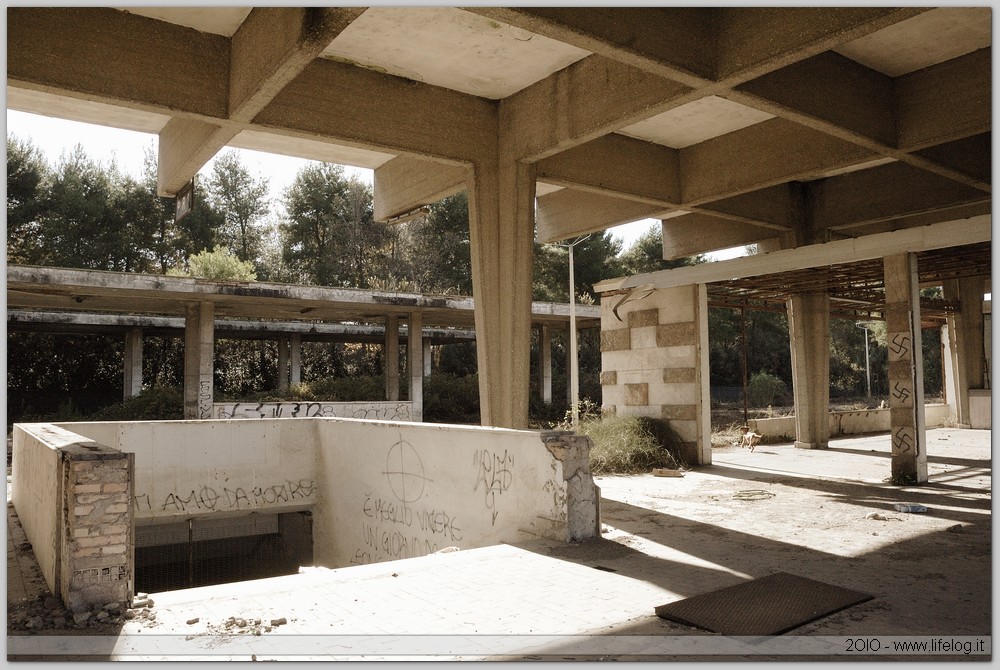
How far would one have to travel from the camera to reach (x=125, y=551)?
6.36 metres

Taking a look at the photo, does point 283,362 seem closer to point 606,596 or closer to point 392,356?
point 392,356

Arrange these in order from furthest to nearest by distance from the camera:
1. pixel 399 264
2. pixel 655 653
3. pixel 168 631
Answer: pixel 399 264 < pixel 168 631 < pixel 655 653

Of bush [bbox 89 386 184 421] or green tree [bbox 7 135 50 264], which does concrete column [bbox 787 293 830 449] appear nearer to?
bush [bbox 89 386 184 421]

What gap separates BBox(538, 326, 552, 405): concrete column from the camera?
109ft

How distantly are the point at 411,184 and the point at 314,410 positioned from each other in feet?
44.2

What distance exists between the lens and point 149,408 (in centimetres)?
2489

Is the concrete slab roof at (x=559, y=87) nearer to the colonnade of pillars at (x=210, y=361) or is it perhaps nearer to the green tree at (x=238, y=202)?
the colonnade of pillars at (x=210, y=361)

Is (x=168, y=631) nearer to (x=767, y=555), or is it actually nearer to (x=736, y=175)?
(x=767, y=555)

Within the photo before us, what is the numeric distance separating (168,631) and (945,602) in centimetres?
604

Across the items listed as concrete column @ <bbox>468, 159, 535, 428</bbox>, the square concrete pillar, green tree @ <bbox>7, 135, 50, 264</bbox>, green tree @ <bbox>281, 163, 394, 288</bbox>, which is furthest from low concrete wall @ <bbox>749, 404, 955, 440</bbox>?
green tree @ <bbox>7, 135, 50, 264</bbox>

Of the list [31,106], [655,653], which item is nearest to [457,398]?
[31,106]

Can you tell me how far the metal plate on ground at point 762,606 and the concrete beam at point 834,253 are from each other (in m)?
7.30

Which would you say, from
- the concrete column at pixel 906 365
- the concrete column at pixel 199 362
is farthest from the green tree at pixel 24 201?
the concrete column at pixel 906 365

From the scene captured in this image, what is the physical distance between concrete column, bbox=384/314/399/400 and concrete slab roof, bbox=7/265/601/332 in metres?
0.47
